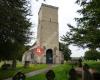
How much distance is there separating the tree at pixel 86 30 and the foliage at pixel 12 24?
5.58 meters

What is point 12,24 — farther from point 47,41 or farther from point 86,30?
point 47,41

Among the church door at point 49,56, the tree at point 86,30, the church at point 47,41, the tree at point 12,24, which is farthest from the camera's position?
the church door at point 49,56

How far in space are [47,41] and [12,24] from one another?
29.3 m

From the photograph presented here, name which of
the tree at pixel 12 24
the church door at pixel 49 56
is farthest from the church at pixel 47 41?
the tree at pixel 12 24

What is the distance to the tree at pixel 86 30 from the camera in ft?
68.0

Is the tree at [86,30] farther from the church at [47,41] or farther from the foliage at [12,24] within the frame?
the church at [47,41]

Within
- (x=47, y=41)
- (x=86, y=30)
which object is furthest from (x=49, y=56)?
(x=86, y=30)

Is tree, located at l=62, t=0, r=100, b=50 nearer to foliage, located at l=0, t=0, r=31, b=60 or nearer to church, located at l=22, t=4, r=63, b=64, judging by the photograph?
foliage, located at l=0, t=0, r=31, b=60

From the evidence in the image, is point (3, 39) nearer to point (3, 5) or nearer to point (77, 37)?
point (3, 5)

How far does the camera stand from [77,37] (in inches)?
985

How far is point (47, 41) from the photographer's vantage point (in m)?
48.2

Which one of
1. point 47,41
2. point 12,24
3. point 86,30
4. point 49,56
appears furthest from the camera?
point 49,56

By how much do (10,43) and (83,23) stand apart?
8.72 m

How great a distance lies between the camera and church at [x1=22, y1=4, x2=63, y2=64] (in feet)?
156
